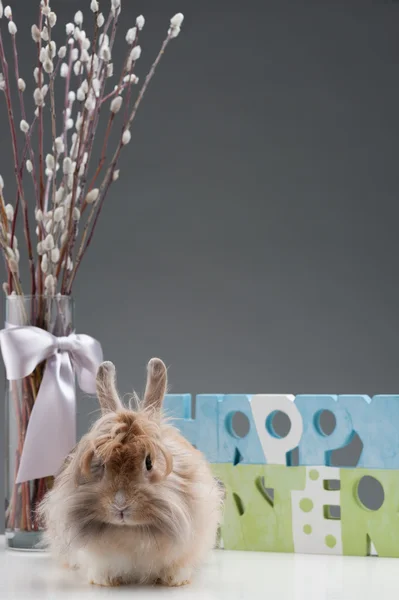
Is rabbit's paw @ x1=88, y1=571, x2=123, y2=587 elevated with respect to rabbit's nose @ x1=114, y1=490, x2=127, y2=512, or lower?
lower

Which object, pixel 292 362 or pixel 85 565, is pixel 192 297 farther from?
pixel 85 565

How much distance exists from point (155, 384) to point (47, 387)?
0.84 feet

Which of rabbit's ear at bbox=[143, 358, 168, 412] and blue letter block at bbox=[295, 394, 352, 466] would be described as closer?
rabbit's ear at bbox=[143, 358, 168, 412]

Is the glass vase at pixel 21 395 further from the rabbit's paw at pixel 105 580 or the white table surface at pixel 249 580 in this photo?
the rabbit's paw at pixel 105 580

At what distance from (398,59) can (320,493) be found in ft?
3.97

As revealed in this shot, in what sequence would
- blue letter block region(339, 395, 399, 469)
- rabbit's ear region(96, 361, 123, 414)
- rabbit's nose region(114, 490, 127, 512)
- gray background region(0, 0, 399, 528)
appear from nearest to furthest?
rabbit's nose region(114, 490, 127, 512) < rabbit's ear region(96, 361, 123, 414) < blue letter block region(339, 395, 399, 469) < gray background region(0, 0, 399, 528)

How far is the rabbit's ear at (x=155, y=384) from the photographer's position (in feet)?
4.04

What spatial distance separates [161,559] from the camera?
1.10m

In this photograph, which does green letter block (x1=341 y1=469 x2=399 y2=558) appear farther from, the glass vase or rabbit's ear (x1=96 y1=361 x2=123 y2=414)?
the glass vase

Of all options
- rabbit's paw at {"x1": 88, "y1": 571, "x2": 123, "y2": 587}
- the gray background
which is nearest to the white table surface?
rabbit's paw at {"x1": 88, "y1": 571, "x2": 123, "y2": 587}

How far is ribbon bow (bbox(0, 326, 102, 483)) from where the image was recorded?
1.40m

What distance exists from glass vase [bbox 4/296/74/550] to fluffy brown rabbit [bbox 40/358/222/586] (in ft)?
0.94

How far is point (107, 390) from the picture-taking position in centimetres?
123

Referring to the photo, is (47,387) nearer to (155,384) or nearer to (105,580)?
(155,384)
